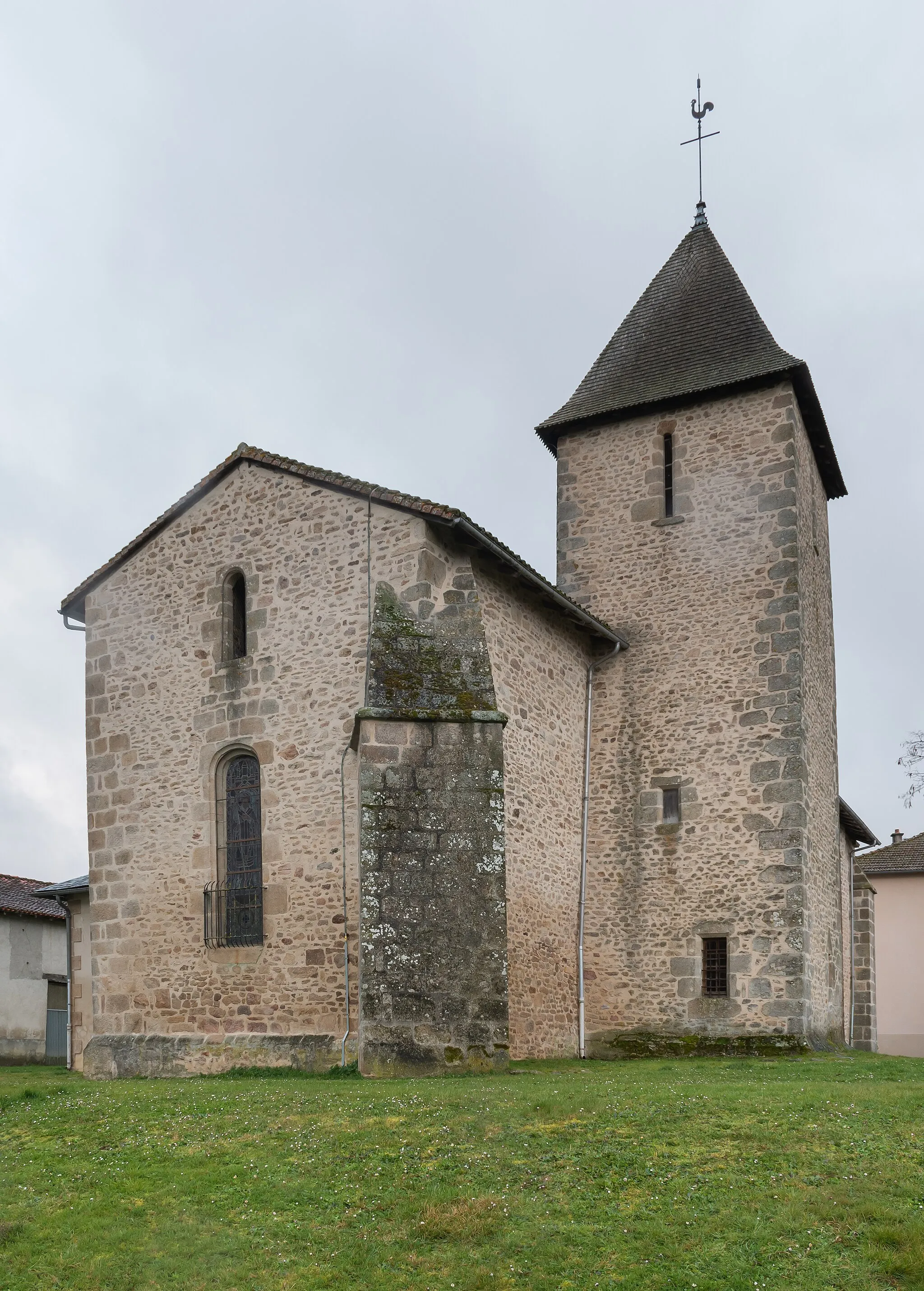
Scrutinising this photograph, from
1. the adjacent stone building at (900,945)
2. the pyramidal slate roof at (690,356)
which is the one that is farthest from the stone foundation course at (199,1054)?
the adjacent stone building at (900,945)

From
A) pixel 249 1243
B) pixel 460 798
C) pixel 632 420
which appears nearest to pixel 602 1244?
pixel 249 1243

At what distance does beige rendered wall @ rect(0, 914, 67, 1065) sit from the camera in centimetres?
2373

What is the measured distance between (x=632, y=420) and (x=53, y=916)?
50.7 feet

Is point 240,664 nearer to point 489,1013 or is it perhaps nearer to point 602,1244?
point 489,1013

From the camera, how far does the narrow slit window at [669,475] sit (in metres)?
17.5

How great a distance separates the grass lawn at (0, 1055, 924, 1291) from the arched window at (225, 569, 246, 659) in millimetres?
5890

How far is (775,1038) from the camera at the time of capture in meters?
14.9

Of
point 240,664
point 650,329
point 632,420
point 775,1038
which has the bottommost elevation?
point 775,1038

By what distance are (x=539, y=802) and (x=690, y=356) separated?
7.28 metres

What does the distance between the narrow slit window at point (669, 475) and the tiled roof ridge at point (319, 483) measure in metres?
2.16

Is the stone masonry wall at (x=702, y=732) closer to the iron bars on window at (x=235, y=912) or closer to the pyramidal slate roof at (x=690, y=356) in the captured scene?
the pyramidal slate roof at (x=690, y=356)

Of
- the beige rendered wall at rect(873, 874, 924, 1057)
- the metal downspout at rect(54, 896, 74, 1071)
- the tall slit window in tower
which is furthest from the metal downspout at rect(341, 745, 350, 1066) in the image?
the beige rendered wall at rect(873, 874, 924, 1057)

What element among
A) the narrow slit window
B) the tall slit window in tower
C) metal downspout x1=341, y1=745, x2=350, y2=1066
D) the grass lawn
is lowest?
the grass lawn

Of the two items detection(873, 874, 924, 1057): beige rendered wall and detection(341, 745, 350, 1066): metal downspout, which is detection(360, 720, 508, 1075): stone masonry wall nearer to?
detection(341, 745, 350, 1066): metal downspout
